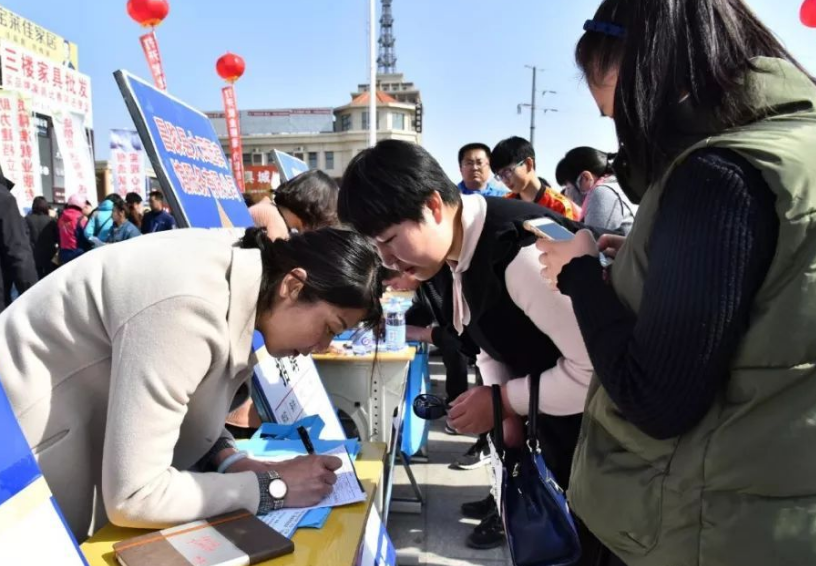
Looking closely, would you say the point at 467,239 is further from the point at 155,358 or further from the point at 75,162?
the point at 75,162

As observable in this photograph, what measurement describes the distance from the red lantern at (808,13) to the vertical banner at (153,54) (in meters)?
4.90

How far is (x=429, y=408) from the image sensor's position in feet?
5.01

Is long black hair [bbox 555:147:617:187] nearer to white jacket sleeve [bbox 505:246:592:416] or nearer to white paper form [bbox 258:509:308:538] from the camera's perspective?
white jacket sleeve [bbox 505:246:592:416]

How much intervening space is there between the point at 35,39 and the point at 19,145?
5.04 m

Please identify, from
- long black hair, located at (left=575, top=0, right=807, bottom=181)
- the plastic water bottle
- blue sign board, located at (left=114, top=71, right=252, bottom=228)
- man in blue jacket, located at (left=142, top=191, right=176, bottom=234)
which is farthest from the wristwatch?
man in blue jacket, located at (left=142, top=191, right=176, bottom=234)

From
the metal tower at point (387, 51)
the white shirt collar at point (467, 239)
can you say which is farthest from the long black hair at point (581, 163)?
the metal tower at point (387, 51)

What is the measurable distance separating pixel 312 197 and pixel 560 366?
1.78 meters

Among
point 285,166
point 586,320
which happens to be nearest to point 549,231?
point 586,320

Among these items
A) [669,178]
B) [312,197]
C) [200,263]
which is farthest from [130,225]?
[669,178]

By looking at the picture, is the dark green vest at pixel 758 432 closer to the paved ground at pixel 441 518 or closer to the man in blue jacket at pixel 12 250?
the paved ground at pixel 441 518

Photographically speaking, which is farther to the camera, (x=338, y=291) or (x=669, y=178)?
(x=338, y=291)

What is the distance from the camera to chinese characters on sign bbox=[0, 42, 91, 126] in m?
8.16

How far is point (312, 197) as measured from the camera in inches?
105

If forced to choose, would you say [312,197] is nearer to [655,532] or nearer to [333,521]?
[333,521]
